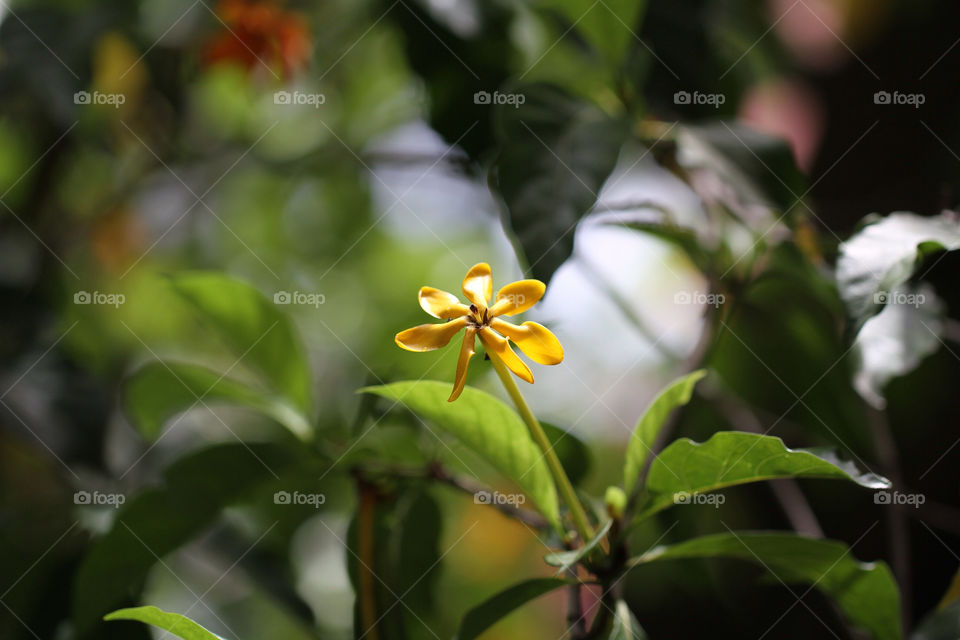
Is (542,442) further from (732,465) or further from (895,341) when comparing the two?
(895,341)

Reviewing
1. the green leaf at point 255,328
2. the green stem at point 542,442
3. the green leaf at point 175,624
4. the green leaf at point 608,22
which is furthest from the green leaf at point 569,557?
the green leaf at point 608,22

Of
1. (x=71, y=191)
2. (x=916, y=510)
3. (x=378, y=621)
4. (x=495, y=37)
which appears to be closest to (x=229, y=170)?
(x=71, y=191)

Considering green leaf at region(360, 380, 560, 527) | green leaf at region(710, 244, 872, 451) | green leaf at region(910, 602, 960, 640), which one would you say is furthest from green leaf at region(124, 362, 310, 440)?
green leaf at region(910, 602, 960, 640)

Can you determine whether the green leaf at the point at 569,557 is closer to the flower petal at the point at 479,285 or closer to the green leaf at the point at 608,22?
the flower petal at the point at 479,285

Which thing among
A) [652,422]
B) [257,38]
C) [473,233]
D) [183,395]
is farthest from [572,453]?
[473,233]

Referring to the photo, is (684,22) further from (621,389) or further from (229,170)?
(229,170)
